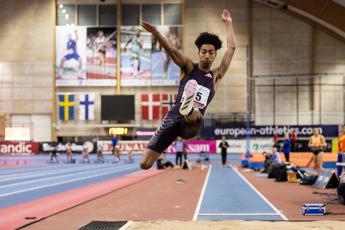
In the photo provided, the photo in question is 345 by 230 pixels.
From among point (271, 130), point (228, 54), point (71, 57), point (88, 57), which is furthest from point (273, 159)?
point (71, 57)

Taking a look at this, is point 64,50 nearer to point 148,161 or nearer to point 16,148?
point 16,148

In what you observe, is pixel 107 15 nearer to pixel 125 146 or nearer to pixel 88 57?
pixel 88 57

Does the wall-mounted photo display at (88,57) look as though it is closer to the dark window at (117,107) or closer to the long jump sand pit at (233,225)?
the dark window at (117,107)

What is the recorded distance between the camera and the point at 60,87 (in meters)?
36.0

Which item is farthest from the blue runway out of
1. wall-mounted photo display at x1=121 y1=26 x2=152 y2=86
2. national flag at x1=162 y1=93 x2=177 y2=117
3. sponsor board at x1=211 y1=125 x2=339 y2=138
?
wall-mounted photo display at x1=121 y1=26 x2=152 y2=86

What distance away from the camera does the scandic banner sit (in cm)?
3291

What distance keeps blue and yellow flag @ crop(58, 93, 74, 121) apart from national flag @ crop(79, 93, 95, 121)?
2.10ft

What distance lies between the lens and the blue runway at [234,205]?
7426mm

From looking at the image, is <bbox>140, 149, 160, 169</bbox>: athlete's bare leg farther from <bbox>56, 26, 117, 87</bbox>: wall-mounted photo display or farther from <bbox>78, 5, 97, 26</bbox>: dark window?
<bbox>78, 5, 97, 26</bbox>: dark window

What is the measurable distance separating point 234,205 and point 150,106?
87.9 ft

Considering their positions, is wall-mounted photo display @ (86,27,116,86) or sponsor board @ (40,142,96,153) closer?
sponsor board @ (40,142,96,153)

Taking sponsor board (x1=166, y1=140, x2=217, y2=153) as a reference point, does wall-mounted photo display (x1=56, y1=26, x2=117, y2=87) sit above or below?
above

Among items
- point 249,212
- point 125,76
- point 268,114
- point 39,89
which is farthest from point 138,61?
point 249,212

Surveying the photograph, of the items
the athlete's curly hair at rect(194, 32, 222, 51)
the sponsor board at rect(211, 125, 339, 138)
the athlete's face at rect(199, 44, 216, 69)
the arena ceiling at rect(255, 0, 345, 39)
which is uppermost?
the arena ceiling at rect(255, 0, 345, 39)
